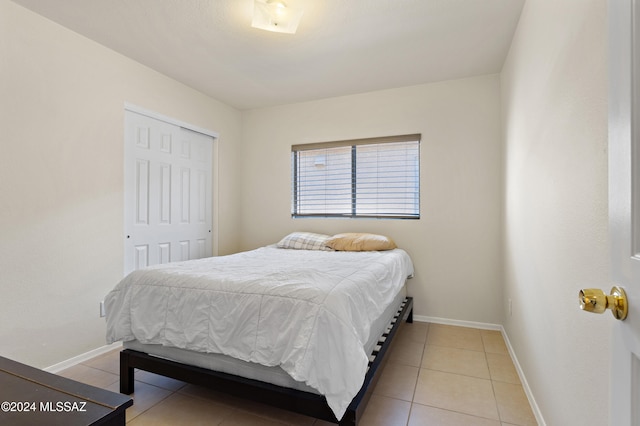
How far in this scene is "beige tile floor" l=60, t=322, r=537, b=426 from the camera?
1.72 metres

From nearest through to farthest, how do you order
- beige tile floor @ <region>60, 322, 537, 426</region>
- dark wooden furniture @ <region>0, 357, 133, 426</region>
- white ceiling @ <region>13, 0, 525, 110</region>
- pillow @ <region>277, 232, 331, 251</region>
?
dark wooden furniture @ <region>0, 357, 133, 426</region> < beige tile floor @ <region>60, 322, 537, 426</region> < white ceiling @ <region>13, 0, 525, 110</region> < pillow @ <region>277, 232, 331, 251</region>

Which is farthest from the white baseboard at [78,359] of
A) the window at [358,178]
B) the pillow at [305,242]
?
the window at [358,178]

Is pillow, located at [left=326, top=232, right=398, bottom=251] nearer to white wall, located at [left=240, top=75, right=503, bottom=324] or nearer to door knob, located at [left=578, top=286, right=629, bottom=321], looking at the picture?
white wall, located at [left=240, top=75, right=503, bottom=324]

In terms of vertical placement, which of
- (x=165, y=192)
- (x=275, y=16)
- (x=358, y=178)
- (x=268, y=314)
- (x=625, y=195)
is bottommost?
(x=268, y=314)

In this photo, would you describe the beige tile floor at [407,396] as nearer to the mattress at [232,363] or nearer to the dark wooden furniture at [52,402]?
the mattress at [232,363]

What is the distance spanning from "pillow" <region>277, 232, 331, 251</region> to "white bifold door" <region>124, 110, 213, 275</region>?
1.05m

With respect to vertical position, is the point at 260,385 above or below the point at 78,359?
above

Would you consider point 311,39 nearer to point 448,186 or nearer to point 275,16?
point 275,16

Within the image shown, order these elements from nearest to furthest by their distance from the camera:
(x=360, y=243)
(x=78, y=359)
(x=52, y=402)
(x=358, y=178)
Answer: (x=52, y=402) < (x=78, y=359) < (x=360, y=243) < (x=358, y=178)

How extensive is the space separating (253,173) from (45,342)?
8.76 feet

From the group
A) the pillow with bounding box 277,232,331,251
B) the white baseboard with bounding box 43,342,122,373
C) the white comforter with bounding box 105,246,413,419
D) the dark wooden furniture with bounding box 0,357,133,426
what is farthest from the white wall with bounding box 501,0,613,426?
the white baseboard with bounding box 43,342,122,373

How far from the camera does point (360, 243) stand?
3146 mm

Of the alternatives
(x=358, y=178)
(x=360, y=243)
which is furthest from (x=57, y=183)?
(x=358, y=178)

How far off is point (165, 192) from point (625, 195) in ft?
11.1
